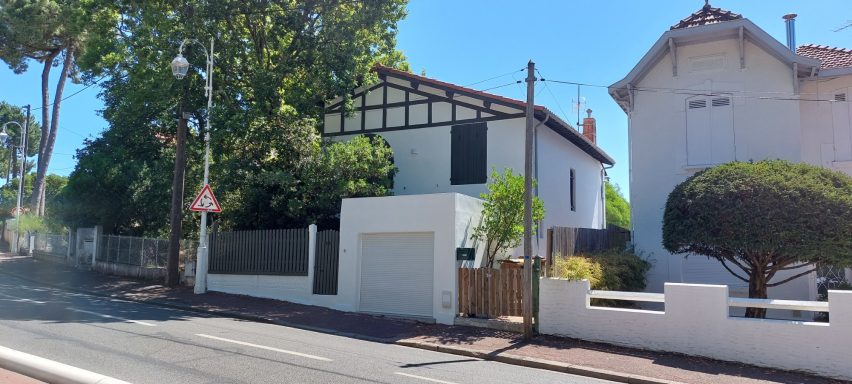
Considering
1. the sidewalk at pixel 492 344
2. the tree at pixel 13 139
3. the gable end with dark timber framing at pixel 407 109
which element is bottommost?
the sidewalk at pixel 492 344

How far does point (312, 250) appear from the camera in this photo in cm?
1567

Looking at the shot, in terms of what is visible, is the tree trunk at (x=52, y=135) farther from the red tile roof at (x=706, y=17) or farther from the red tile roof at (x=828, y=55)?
the red tile roof at (x=828, y=55)

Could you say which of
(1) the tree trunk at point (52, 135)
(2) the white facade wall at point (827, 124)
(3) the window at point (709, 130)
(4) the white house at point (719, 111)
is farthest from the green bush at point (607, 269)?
(1) the tree trunk at point (52, 135)

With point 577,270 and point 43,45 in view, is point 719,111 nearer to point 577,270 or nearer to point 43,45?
point 577,270

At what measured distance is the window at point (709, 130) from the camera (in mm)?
15367

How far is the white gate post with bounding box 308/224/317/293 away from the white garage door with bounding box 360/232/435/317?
5.36ft

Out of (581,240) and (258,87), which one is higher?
(258,87)

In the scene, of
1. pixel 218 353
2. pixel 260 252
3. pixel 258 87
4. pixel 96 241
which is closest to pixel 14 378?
pixel 218 353

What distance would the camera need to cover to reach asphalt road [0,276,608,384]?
7.51m

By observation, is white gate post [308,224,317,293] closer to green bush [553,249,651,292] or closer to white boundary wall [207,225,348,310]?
white boundary wall [207,225,348,310]

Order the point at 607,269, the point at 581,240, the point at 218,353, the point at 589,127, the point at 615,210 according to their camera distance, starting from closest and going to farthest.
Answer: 1. the point at 218,353
2. the point at 607,269
3. the point at 581,240
4. the point at 589,127
5. the point at 615,210

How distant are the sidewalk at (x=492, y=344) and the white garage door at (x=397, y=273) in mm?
584

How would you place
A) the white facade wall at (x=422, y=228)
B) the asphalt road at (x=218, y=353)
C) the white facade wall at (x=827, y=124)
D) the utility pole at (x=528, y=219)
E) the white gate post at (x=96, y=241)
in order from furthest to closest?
1. the white gate post at (x=96, y=241)
2. the white facade wall at (x=827, y=124)
3. the white facade wall at (x=422, y=228)
4. the utility pole at (x=528, y=219)
5. the asphalt road at (x=218, y=353)

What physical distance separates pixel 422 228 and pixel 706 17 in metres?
10.1
